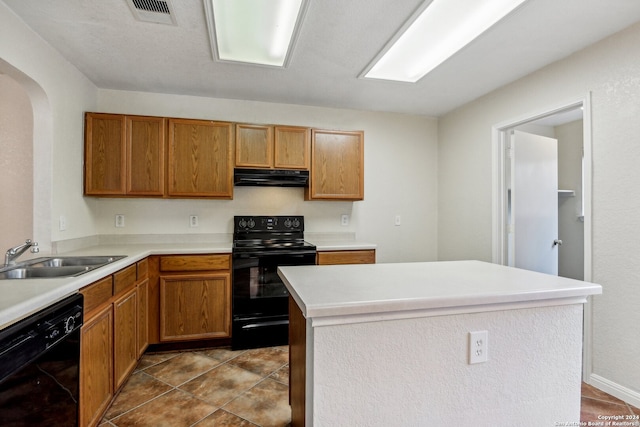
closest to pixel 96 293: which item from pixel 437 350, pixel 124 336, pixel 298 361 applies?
pixel 124 336

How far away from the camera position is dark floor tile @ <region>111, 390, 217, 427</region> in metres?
1.87

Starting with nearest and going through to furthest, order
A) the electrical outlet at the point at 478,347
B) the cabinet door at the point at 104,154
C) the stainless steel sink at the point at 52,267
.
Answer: the electrical outlet at the point at 478,347
the stainless steel sink at the point at 52,267
the cabinet door at the point at 104,154

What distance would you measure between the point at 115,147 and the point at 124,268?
1.31 meters

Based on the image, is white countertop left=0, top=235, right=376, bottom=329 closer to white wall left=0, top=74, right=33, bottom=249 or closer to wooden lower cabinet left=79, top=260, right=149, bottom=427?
wooden lower cabinet left=79, top=260, right=149, bottom=427

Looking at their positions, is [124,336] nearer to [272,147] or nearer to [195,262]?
[195,262]

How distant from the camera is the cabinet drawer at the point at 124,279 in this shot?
2043 mm

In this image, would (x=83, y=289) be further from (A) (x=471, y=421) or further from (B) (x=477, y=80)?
(B) (x=477, y=80)

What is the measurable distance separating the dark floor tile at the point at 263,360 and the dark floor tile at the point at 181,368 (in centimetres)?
23

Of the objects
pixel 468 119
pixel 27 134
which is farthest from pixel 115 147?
pixel 468 119

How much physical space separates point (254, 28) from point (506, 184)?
2.62m

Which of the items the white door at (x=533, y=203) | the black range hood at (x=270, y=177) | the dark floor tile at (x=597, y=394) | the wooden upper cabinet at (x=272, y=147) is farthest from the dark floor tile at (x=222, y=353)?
the white door at (x=533, y=203)

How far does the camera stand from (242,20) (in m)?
2.18

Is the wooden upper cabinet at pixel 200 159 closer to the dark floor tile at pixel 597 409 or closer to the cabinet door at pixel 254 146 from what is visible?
the cabinet door at pixel 254 146

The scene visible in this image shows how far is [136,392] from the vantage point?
220 centimetres
